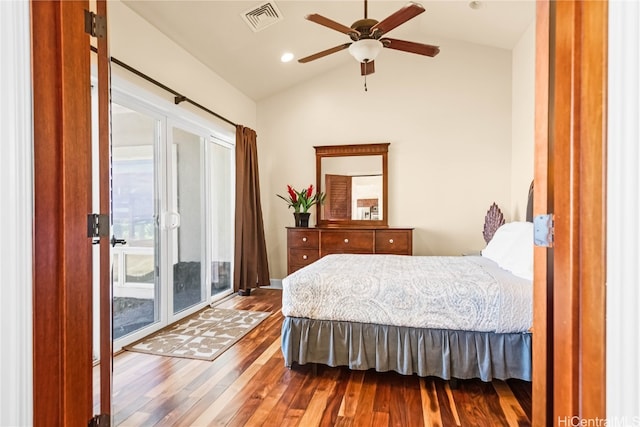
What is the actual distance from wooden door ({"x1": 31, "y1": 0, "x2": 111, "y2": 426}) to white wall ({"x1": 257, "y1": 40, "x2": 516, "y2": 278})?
3.82 metres

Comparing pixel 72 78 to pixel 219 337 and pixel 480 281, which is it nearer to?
pixel 480 281

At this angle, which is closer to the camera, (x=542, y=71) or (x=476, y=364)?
(x=542, y=71)

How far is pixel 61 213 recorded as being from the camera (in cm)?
102

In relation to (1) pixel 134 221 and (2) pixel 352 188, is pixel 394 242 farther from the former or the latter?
(1) pixel 134 221

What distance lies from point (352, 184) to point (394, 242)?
1.10 meters

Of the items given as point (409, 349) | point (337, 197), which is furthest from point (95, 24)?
point (337, 197)

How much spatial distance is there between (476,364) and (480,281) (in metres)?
0.52

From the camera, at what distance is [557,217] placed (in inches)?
31.3

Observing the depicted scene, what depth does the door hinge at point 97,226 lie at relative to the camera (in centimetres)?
112

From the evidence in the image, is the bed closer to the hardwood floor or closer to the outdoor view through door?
the hardwood floor

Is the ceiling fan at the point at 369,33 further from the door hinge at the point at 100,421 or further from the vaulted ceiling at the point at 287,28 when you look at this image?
the door hinge at the point at 100,421

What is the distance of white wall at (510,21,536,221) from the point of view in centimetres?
343
